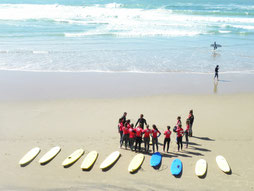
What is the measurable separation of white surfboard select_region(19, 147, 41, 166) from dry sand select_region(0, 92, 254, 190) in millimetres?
159

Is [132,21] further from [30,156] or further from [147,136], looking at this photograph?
[30,156]

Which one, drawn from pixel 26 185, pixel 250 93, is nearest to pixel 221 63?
pixel 250 93

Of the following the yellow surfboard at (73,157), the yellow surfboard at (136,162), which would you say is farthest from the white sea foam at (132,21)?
the yellow surfboard at (136,162)

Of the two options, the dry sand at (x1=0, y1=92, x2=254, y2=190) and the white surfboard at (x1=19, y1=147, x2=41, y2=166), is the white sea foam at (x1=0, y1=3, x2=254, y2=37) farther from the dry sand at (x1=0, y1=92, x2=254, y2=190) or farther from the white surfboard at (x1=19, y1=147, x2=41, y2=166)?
the white surfboard at (x1=19, y1=147, x2=41, y2=166)

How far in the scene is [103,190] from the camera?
862 cm

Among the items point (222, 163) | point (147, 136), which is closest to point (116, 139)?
point (147, 136)

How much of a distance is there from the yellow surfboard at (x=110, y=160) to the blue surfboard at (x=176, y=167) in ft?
6.37

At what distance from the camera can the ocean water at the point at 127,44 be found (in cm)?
2184

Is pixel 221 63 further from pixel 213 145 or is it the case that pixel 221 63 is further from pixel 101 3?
pixel 101 3

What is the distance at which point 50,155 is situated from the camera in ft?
33.8

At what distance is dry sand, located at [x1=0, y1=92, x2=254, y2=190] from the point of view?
9.00m

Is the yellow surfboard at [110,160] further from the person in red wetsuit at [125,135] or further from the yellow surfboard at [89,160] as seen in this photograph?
the person in red wetsuit at [125,135]

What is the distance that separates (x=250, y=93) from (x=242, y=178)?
8.81 metres

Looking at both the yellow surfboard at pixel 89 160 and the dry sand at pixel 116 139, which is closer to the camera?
the dry sand at pixel 116 139
